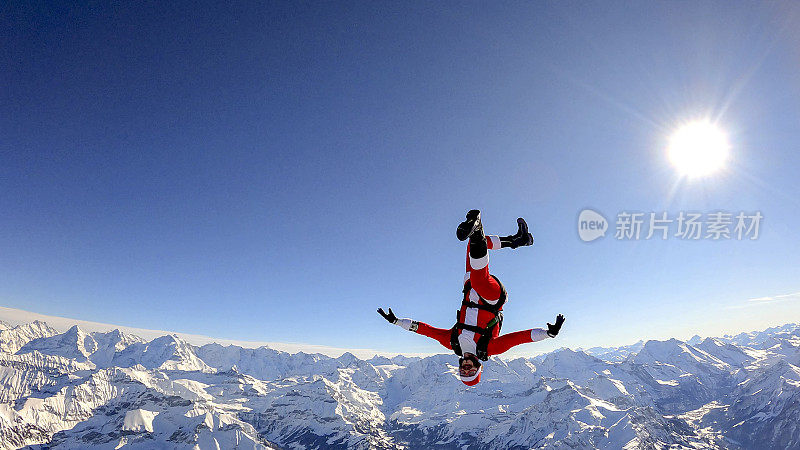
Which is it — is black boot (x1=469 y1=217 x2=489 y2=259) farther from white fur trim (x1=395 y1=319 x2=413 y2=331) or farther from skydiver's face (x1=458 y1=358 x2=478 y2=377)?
skydiver's face (x1=458 y1=358 x2=478 y2=377)

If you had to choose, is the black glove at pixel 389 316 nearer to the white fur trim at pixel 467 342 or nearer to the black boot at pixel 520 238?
the white fur trim at pixel 467 342

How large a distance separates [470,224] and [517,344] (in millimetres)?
5413

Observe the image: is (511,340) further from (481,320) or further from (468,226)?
(468,226)

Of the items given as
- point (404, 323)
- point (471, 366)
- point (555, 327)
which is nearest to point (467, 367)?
point (471, 366)

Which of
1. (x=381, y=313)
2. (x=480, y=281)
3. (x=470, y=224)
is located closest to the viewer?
(x=470, y=224)

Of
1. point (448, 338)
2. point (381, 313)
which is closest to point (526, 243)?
point (448, 338)

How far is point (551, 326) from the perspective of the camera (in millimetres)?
9477

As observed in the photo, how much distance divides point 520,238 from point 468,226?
3.15 meters

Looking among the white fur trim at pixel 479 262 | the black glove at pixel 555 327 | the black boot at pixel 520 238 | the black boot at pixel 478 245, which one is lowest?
the black glove at pixel 555 327

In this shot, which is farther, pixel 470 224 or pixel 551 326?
pixel 551 326

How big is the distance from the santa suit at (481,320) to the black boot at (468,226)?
198 cm

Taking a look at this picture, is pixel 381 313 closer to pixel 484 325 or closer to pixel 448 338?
pixel 448 338

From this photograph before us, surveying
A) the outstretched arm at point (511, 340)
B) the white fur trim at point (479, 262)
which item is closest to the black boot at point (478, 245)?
the white fur trim at point (479, 262)

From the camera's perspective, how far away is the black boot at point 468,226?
7.70 meters
